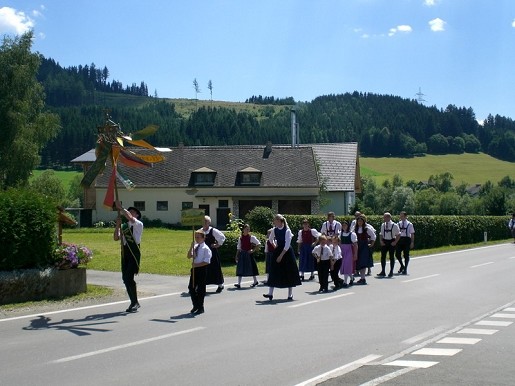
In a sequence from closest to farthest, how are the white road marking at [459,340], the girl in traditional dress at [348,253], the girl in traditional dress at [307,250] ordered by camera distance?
1. the white road marking at [459,340]
2. the girl in traditional dress at [348,253]
3. the girl in traditional dress at [307,250]

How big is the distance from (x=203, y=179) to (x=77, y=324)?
49.6 meters

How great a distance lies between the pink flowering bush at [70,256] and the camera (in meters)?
15.6

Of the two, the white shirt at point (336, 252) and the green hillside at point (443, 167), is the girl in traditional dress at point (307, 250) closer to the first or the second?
the white shirt at point (336, 252)

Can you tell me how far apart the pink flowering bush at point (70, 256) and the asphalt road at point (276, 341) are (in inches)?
65.8

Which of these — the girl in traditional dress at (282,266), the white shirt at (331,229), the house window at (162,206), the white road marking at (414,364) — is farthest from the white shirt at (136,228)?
the house window at (162,206)

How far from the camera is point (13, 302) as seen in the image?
1442 centimetres

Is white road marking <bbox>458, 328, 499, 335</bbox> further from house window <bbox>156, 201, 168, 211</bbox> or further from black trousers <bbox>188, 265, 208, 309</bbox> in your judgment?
house window <bbox>156, 201, 168, 211</bbox>

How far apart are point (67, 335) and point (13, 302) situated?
3925 mm

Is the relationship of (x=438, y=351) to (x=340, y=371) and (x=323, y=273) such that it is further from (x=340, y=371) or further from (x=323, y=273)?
(x=323, y=273)

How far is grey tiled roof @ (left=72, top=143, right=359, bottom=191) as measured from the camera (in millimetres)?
59594

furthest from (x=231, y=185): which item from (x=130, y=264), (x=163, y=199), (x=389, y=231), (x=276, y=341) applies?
(x=276, y=341)

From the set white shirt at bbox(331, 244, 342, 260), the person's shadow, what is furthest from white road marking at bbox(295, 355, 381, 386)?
white shirt at bbox(331, 244, 342, 260)

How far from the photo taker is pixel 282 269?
15.5 meters

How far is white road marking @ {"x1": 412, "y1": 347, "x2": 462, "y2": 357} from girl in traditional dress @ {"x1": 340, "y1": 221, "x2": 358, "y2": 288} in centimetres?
868
